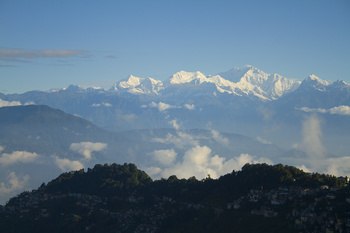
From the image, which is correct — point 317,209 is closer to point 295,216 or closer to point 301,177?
point 295,216

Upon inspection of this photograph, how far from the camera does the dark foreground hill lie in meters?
61.3

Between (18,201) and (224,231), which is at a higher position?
(18,201)

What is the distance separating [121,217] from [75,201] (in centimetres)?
1309

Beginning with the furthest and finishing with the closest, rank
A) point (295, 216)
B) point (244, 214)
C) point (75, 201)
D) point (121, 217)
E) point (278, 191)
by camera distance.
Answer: point (75, 201), point (121, 217), point (278, 191), point (244, 214), point (295, 216)

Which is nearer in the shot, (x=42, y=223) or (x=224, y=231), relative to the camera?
(x=224, y=231)

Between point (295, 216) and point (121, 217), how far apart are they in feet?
107

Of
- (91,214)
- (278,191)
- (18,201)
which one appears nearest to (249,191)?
(278,191)

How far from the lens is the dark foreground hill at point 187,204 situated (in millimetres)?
61300

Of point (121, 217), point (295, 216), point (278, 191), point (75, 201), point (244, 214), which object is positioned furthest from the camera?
point (75, 201)

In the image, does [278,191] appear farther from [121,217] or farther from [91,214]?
[91,214]

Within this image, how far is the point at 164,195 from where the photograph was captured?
85.7 metres

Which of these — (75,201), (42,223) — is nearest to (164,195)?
(75,201)

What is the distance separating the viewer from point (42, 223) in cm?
7844

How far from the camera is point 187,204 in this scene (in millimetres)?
77750
